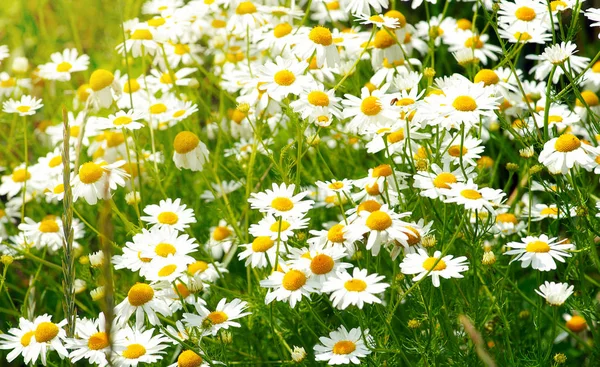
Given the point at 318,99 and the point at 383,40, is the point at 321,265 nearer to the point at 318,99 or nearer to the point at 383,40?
the point at 318,99

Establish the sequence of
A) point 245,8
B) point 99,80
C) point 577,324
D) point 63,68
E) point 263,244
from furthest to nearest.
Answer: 1. point 63,68
2. point 245,8
3. point 99,80
4. point 577,324
5. point 263,244

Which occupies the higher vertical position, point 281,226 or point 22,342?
point 281,226

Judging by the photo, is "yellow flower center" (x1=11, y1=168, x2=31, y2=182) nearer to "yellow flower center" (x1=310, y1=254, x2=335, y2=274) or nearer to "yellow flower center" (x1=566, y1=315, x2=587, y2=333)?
"yellow flower center" (x1=310, y1=254, x2=335, y2=274)

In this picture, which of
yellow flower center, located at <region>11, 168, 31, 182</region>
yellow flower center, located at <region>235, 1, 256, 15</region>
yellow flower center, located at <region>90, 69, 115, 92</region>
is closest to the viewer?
yellow flower center, located at <region>90, 69, 115, 92</region>

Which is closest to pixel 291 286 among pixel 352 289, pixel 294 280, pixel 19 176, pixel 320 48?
pixel 294 280

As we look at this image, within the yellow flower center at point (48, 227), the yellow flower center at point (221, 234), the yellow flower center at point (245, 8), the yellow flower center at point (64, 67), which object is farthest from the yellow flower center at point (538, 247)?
the yellow flower center at point (64, 67)

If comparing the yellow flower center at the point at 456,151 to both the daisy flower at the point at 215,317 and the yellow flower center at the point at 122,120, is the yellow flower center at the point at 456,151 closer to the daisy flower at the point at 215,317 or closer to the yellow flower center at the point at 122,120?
the daisy flower at the point at 215,317

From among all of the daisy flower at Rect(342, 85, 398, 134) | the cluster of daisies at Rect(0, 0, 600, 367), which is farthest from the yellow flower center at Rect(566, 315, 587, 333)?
the daisy flower at Rect(342, 85, 398, 134)
